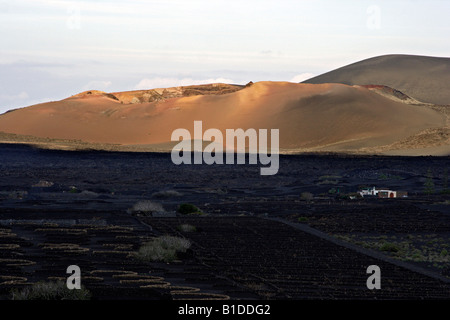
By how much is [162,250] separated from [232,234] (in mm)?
8293

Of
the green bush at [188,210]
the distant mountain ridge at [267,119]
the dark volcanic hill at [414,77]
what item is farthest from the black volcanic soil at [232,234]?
the dark volcanic hill at [414,77]

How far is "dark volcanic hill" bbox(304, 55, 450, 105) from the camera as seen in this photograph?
173 m

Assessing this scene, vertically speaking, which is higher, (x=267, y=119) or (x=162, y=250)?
(x=267, y=119)

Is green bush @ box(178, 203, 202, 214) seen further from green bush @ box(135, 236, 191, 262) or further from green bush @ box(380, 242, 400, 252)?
green bush @ box(135, 236, 191, 262)

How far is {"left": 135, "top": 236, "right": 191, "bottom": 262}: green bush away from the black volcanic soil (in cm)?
28

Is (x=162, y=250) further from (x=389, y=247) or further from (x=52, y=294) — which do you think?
(x=389, y=247)

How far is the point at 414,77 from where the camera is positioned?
18412 centimetres

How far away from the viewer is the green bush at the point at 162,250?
71.6 ft

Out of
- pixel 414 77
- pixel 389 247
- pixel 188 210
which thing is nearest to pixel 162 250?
pixel 389 247

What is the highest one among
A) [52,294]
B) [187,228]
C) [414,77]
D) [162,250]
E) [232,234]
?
[414,77]
